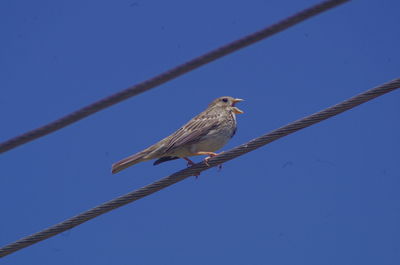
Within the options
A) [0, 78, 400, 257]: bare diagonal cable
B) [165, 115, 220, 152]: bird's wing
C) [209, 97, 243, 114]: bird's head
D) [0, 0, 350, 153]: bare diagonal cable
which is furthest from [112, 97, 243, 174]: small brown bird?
[0, 0, 350, 153]: bare diagonal cable

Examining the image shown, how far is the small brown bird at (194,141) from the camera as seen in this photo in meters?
9.66

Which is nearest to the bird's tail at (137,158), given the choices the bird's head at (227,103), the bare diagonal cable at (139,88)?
the bird's head at (227,103)

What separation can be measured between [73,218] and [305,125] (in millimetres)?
2561

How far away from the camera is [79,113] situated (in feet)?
18.2

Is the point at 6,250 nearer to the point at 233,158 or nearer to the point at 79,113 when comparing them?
the point at 79,113

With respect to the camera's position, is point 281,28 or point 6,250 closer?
point 281,28

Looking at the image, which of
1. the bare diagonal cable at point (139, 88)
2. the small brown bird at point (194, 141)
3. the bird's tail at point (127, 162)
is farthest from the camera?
the small brown bird at point (194, 141)

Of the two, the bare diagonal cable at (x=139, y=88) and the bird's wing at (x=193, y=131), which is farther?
the bird's wing at (x=193, y=131)

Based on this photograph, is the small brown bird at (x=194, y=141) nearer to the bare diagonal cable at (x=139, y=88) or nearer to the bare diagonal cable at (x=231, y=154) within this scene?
the bare diagonal cable at (x=231, y=154)

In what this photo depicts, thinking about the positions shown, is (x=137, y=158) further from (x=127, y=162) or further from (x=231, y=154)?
(x=231, y=154)

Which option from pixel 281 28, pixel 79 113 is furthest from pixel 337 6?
pixel 79 113

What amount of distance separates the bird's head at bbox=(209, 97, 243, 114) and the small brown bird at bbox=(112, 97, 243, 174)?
0.43m

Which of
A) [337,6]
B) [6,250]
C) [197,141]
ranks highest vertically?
[197,141]

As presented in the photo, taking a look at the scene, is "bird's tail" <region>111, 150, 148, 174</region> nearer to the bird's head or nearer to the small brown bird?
the small brown bird
